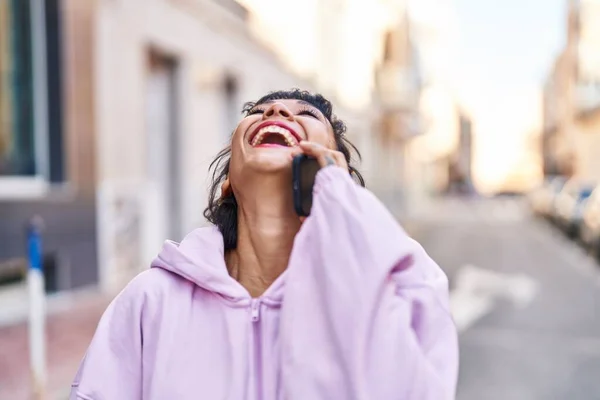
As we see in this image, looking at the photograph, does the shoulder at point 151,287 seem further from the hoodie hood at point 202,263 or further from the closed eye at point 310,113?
the closed eye at point 310,113

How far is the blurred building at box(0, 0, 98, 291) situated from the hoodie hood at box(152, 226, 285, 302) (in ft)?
22.1

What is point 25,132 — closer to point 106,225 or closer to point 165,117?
point 106,225

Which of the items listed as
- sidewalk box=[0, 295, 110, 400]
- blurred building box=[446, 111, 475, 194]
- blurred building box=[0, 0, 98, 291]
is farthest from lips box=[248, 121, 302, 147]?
blurred building box=[446, 111, 475, 194]

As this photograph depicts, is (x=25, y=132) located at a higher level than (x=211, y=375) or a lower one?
higher

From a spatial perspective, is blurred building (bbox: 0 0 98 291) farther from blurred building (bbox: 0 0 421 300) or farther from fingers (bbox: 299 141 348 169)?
fingers (bbox: 299 141 348 169)

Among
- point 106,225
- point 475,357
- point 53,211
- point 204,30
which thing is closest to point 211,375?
point 475,357

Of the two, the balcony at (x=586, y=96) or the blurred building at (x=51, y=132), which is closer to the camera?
the blurred building at (x=51, y=132)

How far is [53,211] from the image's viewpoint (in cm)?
827

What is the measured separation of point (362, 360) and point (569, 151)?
2125 inches

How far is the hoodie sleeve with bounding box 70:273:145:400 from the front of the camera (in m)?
1.39

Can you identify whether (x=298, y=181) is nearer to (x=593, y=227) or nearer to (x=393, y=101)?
(x=593, y=227)

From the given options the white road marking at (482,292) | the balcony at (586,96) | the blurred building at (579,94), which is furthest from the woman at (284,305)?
the balcony at (586,96)

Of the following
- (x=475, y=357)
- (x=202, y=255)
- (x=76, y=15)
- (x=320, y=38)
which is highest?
(x=320, y=38)

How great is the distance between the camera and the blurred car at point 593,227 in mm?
14783
